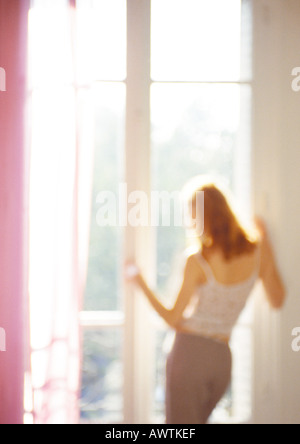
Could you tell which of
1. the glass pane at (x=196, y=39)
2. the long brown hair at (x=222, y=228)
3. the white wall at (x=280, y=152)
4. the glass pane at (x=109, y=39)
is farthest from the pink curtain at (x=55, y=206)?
the white wall at (x=280, y=152)

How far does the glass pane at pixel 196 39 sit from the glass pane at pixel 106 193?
0.86 feet

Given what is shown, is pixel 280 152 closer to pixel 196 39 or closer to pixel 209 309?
pixel 196 39

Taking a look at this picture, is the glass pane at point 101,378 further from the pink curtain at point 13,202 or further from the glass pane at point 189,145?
the pink curtain at point 13,202

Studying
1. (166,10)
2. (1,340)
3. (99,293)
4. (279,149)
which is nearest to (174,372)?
(99,293)

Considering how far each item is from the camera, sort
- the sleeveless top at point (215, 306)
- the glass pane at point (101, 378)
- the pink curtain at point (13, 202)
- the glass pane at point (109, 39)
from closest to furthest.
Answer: the sleeveless top at point (215, 306), the pink curtain at point (13, 202), the glass pane at point (109, 39), the glass pane at point (101, 378)

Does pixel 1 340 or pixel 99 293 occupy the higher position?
pixel 99 293

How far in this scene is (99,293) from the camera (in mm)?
2273

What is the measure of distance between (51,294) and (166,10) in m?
1.45

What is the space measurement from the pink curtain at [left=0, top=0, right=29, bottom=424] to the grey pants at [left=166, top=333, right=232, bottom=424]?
682 mm

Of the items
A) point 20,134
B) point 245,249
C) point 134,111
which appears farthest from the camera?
point 134,111

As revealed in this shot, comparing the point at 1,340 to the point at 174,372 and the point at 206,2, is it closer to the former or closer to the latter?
the point at 174,372

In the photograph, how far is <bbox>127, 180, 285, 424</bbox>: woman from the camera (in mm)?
1874

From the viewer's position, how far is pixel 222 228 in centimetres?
192

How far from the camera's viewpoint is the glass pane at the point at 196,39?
7.30 ft
